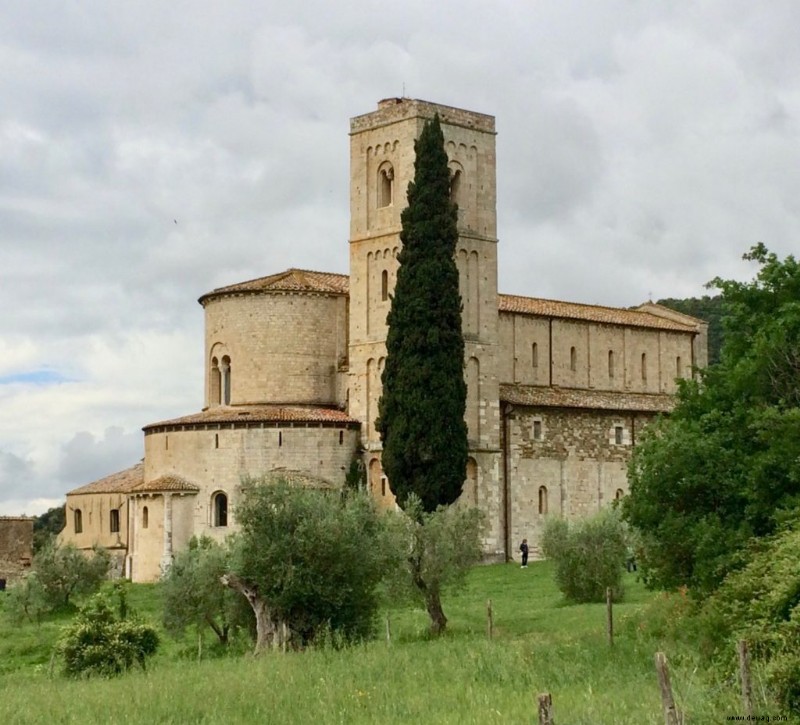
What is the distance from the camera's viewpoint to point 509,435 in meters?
54.0

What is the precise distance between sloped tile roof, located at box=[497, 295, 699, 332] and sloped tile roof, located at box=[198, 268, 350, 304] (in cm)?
598

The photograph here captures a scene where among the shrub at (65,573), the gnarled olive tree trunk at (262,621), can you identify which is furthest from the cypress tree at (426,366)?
the gnarled olive tree trunk at (262,621)

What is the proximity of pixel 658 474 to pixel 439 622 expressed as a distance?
9902 mm

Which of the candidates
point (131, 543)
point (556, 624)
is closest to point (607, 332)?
point (131, 543)

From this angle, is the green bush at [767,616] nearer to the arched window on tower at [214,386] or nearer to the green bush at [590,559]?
the green bush at [590,559]

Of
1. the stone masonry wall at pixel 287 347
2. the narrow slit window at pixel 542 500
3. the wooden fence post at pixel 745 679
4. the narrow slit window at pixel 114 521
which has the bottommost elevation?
the wooden fence post at pixel 745 679

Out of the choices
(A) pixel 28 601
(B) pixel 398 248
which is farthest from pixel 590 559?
(A) pixel 28 601

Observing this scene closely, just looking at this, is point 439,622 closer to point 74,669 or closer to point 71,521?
point 74,669

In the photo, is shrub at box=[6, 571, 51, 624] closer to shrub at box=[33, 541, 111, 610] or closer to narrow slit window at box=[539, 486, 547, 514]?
shrub at box=[33, 541, 111, 610]

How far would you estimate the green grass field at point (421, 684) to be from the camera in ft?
61.6

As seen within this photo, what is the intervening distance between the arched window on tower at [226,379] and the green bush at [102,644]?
2309cm

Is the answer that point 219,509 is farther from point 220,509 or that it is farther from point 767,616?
point 767,616

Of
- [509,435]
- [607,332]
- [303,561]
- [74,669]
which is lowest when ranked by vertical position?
[74,669]

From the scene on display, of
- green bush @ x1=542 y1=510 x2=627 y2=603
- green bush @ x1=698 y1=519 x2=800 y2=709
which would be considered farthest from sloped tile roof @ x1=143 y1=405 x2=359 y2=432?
green bush @ x1=698 y1=519 x2=800 y2=709
